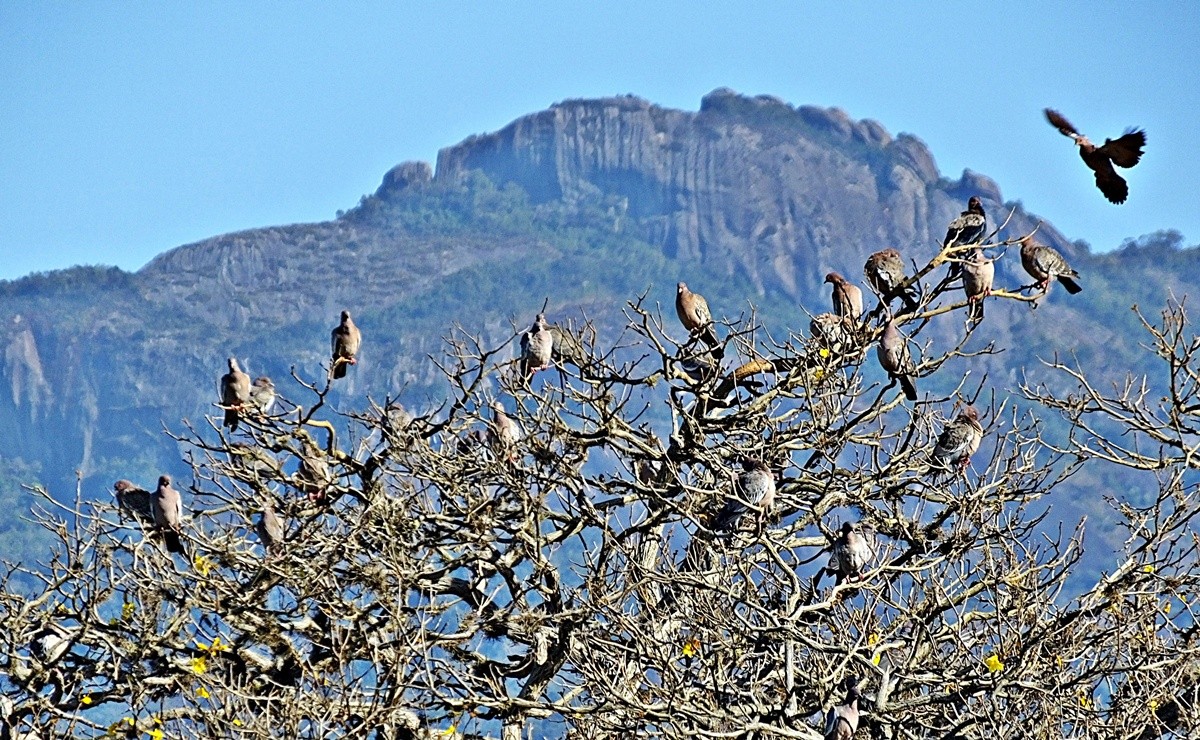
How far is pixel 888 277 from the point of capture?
1234 cm

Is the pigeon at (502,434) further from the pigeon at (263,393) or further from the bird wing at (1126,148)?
the bird wing at (1126,148)

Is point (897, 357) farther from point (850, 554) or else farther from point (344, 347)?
point (344, 347)

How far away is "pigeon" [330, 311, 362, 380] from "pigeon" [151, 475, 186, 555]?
56.5 inches

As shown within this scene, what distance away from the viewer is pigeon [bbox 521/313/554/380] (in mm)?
13016

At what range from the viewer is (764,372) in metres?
11.6

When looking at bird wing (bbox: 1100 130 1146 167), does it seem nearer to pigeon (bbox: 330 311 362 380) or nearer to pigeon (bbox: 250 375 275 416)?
pigeon (bbox: 330 311 362 380)

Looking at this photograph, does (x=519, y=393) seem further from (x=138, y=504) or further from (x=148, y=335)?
(x=148, y=335)

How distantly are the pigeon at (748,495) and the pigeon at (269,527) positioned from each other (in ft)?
10.3

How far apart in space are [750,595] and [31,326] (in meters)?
199

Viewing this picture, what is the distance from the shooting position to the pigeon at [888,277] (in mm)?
11570

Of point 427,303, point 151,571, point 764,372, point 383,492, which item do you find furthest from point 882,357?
point 427,303

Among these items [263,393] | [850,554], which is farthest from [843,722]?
[263,393]

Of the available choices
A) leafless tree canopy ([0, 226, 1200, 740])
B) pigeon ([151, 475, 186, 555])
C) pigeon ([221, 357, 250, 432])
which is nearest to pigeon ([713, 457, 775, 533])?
leafless tree canopy ([0, 226, 1200, 740])

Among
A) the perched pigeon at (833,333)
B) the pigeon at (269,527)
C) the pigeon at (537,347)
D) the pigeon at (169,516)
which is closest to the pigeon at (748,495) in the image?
the perched pigeon at (833,333)
